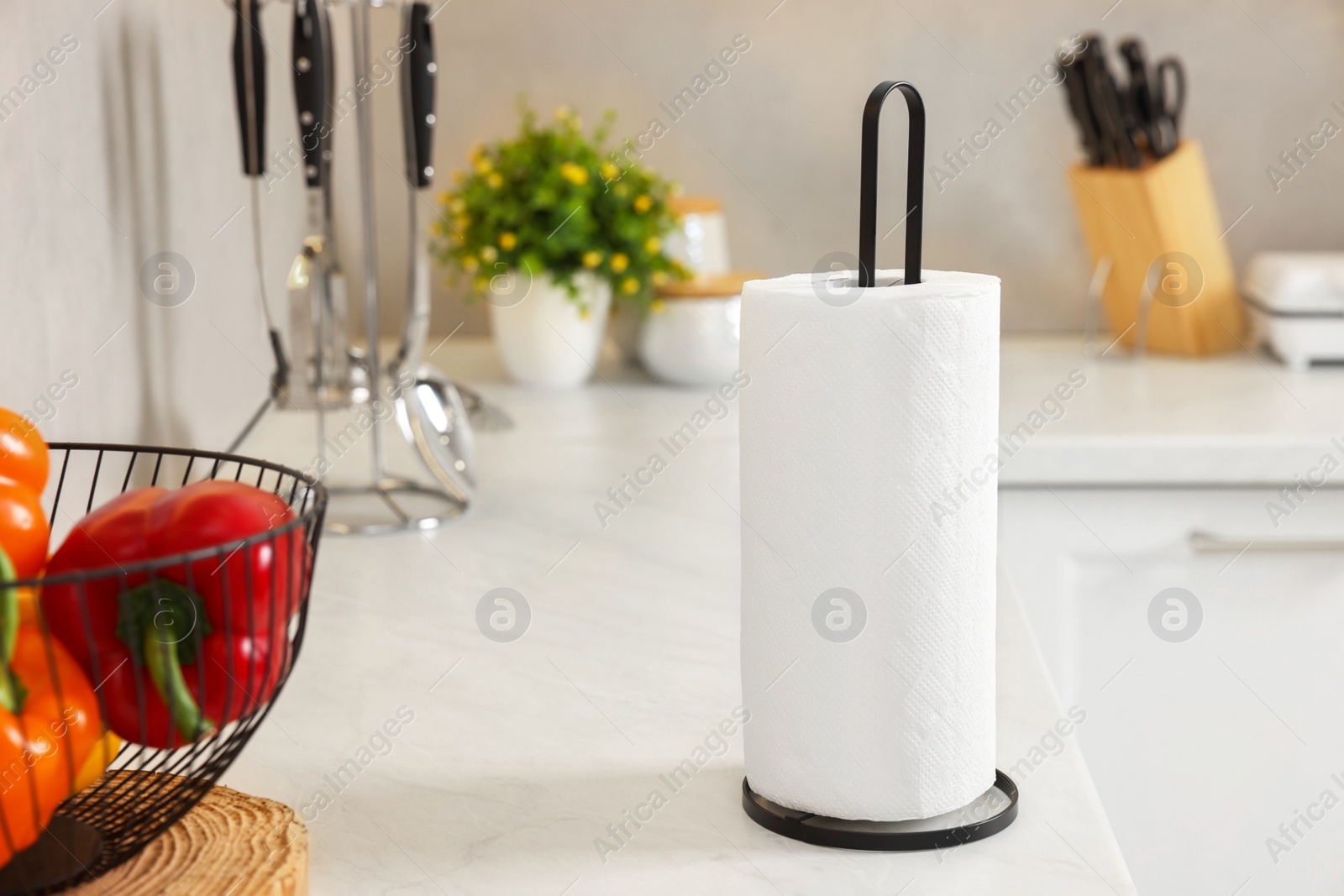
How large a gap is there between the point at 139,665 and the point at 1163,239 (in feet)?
4.51

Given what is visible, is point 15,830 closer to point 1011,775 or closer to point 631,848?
point 631,848

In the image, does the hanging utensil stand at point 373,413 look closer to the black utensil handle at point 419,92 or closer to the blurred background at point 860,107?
the black utensil handle at point 419,92

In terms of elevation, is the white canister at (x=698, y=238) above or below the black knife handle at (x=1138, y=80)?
below

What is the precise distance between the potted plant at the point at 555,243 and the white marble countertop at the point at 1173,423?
46cm

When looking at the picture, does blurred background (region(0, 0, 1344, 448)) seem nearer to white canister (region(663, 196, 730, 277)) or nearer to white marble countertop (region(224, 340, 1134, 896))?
white canister (region(663, 196, 730, 277))

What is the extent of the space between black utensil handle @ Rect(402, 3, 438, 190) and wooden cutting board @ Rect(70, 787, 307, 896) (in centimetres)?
66

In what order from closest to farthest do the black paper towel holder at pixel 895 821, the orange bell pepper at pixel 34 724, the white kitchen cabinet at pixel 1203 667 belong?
the orange bell pepper at pixel 34 724 < the black paper towel holder at pixel 895 821 < the white kitchen cabinet at pixel 1203 667

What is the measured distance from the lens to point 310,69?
98 cm

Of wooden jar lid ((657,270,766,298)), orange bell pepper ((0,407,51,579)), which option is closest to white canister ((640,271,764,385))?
wooden jar lid ((657,270,766,298))

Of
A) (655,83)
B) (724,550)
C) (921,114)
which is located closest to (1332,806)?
(724,550)

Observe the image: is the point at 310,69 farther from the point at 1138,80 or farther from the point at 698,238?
the point at 1138,80

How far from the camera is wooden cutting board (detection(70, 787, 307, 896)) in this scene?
1.49 feet

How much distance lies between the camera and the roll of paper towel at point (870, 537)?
0.48 meters

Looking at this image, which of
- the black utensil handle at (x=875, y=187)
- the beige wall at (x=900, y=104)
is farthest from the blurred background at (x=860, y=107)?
the black utensil handle at (x=875, y=187)
